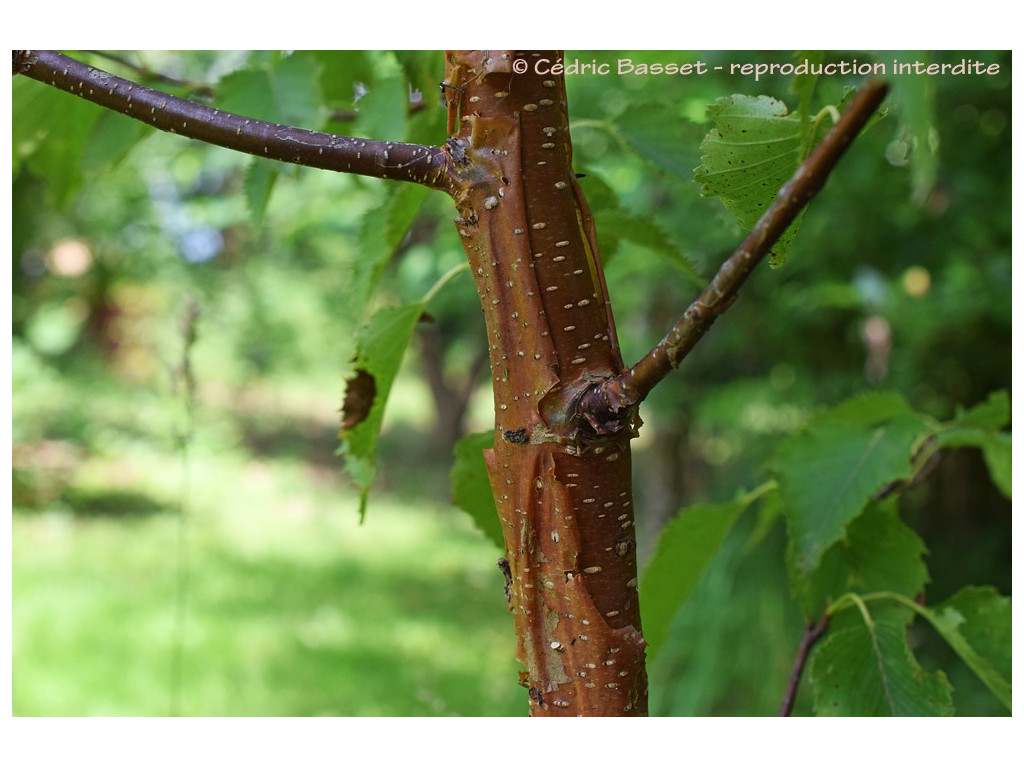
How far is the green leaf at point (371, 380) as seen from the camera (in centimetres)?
42

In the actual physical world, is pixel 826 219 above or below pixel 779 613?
above

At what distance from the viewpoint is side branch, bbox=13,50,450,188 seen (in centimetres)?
31

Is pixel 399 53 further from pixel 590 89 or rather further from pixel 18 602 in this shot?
pixel 18 602

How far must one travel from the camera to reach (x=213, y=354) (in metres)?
3.75

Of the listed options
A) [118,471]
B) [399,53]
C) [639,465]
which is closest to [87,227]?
[118,471]

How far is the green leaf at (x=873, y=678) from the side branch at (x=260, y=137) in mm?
299

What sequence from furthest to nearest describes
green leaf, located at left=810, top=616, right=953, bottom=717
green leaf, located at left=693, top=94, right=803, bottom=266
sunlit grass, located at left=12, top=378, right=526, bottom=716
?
sunlit grass, located at left=12, top=378, right=526, bottom=716 → green leaf, located at left=810, top=616, right=953, bottom=717 → green leaf, located at left=693, top=94, right=803, bottom=266

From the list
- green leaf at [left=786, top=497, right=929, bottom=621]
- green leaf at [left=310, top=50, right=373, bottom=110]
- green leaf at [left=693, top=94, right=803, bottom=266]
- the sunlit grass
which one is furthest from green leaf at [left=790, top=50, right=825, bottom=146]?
the sunlit grass

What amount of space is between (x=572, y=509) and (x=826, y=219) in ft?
3.40

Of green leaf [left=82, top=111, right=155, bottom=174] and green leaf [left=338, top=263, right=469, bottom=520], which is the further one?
green leaf [left=82, top=111, right=155, bottom=174]

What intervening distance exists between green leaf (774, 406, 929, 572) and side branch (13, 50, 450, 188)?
27 centimetres

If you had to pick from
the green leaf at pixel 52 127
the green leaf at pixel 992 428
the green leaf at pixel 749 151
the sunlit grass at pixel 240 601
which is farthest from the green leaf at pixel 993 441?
the sunlit grass at pixel 240 601

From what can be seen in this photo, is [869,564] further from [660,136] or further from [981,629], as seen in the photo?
[660,136]

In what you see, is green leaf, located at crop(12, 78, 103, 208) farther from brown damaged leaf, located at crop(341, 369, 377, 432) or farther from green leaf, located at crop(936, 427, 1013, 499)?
green leaf, located at crop(936, 427, 1013, 499)
